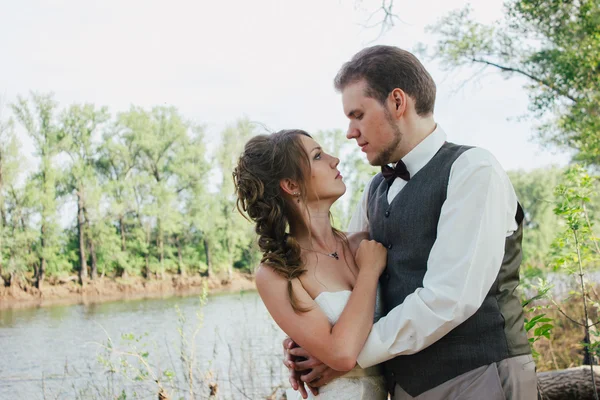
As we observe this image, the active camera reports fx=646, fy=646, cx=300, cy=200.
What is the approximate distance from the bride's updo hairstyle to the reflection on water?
11.5ft

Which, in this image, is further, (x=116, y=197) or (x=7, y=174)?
(x=116, y=197)

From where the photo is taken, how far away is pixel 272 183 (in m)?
2.61

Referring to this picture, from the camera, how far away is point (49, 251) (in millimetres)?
28078

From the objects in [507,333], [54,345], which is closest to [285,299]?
[507,333]

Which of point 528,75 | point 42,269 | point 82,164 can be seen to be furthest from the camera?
point 82,164

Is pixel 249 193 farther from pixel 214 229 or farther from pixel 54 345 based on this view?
pixel 214 229

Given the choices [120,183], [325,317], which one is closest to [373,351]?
[325,317]

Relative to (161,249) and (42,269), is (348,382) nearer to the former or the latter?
(42,269)

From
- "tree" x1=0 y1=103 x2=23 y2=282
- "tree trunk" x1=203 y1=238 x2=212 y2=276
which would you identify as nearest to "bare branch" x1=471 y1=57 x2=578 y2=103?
"tree" x1=0 y1=103 x2=23 y2=282

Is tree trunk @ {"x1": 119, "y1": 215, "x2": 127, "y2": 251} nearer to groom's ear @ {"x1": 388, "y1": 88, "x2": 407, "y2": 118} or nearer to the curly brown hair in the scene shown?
the curly brown hair

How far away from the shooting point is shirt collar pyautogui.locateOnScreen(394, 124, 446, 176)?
2381 millimetres

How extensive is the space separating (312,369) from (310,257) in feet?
1.44

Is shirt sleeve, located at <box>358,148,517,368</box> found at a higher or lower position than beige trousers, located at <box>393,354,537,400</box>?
higher

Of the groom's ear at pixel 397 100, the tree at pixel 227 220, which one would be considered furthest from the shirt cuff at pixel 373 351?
the tree at pixel 227 220
